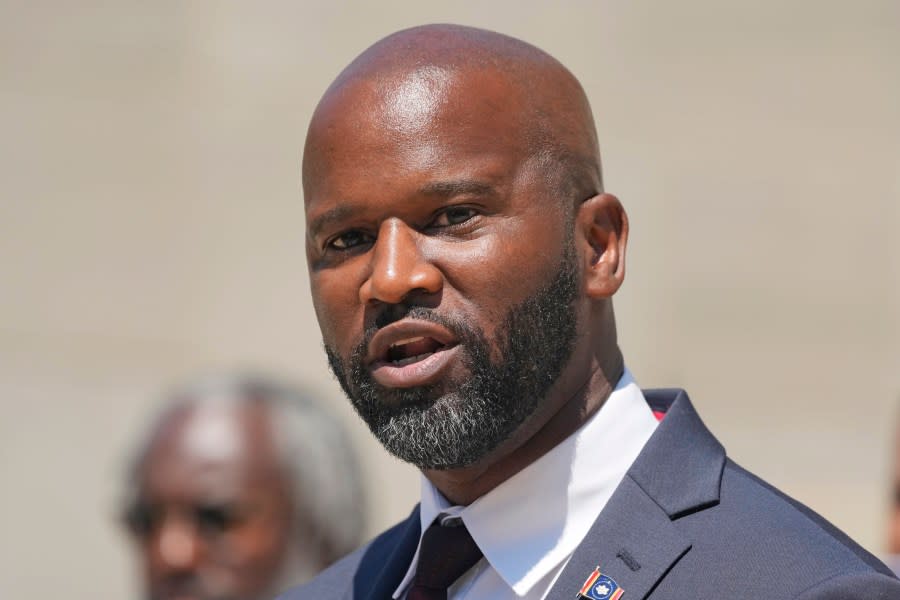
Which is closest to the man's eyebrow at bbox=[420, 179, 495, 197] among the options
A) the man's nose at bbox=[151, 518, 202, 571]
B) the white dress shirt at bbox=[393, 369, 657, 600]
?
the white dress shirt at bbox=[393, 369, 657, 600]

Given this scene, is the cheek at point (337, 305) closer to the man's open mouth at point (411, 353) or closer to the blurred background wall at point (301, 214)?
the man's open mouth at point (411, 353)

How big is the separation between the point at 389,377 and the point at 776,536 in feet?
2.12

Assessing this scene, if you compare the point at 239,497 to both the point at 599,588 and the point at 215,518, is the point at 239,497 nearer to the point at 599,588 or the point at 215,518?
the point at 215,518

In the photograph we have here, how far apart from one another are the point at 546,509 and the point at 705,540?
0.98 feet

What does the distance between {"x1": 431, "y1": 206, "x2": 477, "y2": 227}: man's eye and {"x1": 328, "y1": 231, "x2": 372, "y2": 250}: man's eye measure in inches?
5.1

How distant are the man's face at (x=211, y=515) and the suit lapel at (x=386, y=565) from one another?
156cm

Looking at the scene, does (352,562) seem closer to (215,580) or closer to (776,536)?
(776,536)

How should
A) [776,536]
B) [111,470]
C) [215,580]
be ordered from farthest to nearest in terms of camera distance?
[111,470] → [215,580] → [776,536]

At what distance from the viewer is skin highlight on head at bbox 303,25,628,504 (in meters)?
2.39

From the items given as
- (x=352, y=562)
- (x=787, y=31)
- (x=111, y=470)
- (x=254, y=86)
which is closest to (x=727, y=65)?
(x=787, y=31)

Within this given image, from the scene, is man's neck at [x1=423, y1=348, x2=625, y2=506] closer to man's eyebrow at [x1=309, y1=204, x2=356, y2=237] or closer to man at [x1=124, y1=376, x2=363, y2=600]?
man's eyebrow at [x1=309, y1=204, x2=356, y2=237]

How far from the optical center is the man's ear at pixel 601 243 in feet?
8.39

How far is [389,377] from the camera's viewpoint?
2.42 meters

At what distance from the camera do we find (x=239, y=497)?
4453mm
